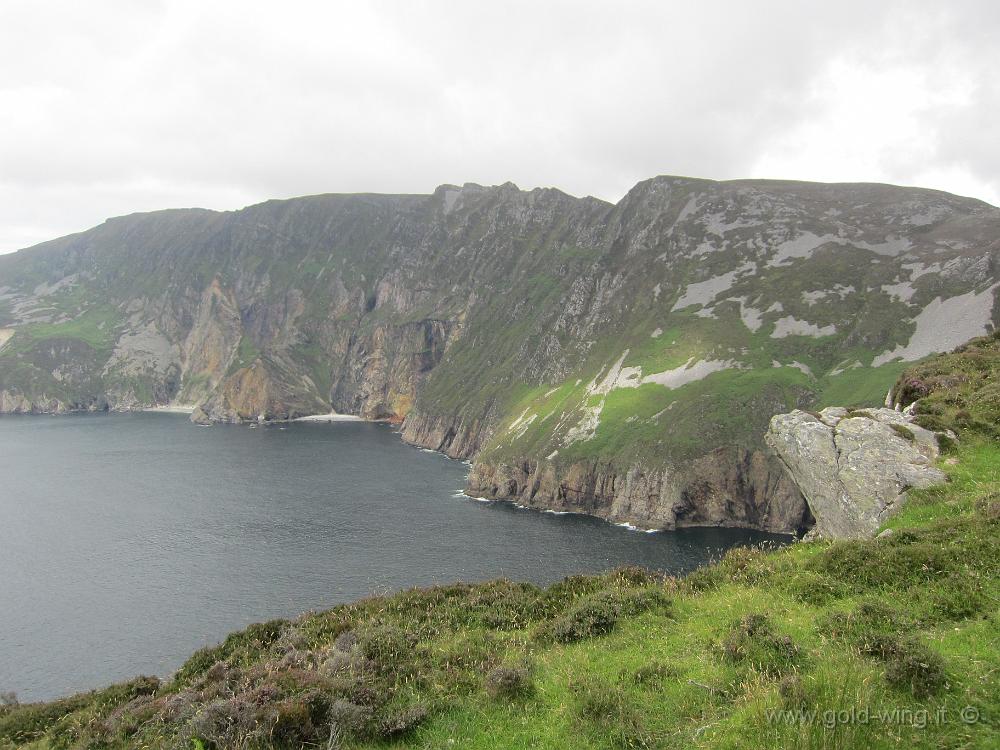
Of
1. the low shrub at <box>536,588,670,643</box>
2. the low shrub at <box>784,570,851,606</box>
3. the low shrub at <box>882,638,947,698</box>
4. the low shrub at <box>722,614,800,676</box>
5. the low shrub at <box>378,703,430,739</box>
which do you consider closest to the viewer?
the low shrub at <box>882,638,947,698</box>

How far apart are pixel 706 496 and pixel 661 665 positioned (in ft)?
351

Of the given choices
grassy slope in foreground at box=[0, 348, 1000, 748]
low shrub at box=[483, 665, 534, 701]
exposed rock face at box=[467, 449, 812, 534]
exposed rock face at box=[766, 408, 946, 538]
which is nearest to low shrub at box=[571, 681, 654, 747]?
grassy slope in foreground at box=[0, 348, 1000, 748]

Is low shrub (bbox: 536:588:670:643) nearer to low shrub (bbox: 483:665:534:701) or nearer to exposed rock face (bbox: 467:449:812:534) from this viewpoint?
low shrub (bbox: 483:665:534:701)

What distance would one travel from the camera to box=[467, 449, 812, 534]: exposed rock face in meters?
107

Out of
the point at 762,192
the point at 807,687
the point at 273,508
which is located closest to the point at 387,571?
the point at 273,508

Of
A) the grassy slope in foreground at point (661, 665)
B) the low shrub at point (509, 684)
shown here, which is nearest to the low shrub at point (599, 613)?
the grassy slope in foreground at point (661, 665)

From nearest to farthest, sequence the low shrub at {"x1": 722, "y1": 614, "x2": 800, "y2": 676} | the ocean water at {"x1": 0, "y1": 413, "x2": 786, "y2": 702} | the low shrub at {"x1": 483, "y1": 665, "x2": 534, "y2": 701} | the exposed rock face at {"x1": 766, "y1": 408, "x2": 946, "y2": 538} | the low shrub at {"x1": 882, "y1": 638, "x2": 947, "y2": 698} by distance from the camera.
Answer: the low shrub at {"x1": 882, "y1": 638, "x2": 947, "y2": 698} → the low shrub at {"x1": 722, "y1": 614, "x2": 800, "y2": 676} → the low shrub at {"x1": 483, "y1": 665, "x2": 534, "y2": 701} → the exposed rock face at {"x1": 766, "y1": 408, "x2": 946, "y2": 538} → the ocean water at {"x1": 0, "y1": 413, "x2": 786, "y2": 702}

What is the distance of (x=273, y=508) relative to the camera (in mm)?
123562

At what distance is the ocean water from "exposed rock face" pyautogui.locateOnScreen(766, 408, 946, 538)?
33.1 meters

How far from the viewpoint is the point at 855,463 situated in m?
24.4

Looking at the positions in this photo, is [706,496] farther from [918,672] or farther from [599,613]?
[918,672]

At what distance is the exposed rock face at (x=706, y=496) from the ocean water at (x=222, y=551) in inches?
186

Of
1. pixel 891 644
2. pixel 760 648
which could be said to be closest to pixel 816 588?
pixel 760 648

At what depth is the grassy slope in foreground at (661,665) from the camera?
32.5 feet
